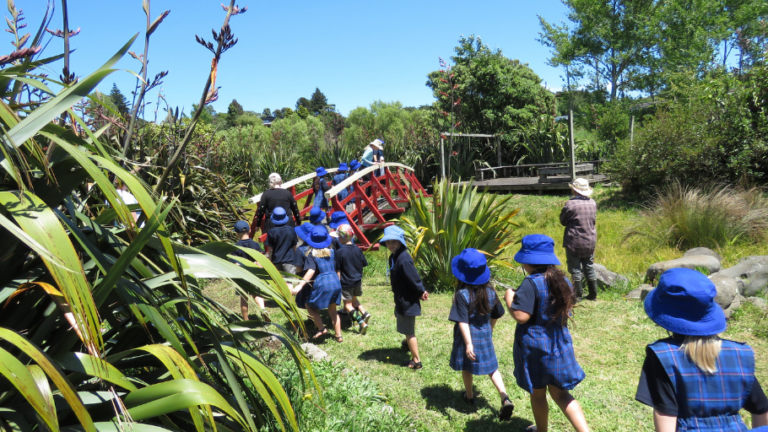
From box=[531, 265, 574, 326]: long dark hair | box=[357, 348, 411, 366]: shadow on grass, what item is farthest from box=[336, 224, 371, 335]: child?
box=[531, 265, 574, 326]: long dark hair

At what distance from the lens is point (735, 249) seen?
301 inches

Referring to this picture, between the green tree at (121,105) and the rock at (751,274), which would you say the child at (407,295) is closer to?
the green tree at (121,105)

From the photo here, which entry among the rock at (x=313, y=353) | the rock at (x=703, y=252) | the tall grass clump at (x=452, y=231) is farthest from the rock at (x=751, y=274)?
the rock at (x=313, y=353)

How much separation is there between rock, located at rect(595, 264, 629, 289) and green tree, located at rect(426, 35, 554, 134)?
11.1 metres

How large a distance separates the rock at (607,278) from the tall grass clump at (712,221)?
1857mm

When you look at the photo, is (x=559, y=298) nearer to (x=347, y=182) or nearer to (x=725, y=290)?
(x=725, y=290)

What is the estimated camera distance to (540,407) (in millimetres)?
3121

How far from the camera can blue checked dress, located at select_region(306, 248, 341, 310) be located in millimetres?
5055

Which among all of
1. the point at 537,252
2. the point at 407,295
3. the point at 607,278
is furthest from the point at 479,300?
the point at 607,278

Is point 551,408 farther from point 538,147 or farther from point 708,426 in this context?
point 538,147

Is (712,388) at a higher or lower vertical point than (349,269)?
higher

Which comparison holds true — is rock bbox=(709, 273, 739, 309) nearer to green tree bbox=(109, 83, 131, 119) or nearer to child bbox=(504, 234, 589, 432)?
child bbox=(504, 234, 589, 432)

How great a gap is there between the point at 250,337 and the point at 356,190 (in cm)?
732

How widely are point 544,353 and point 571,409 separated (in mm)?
370
